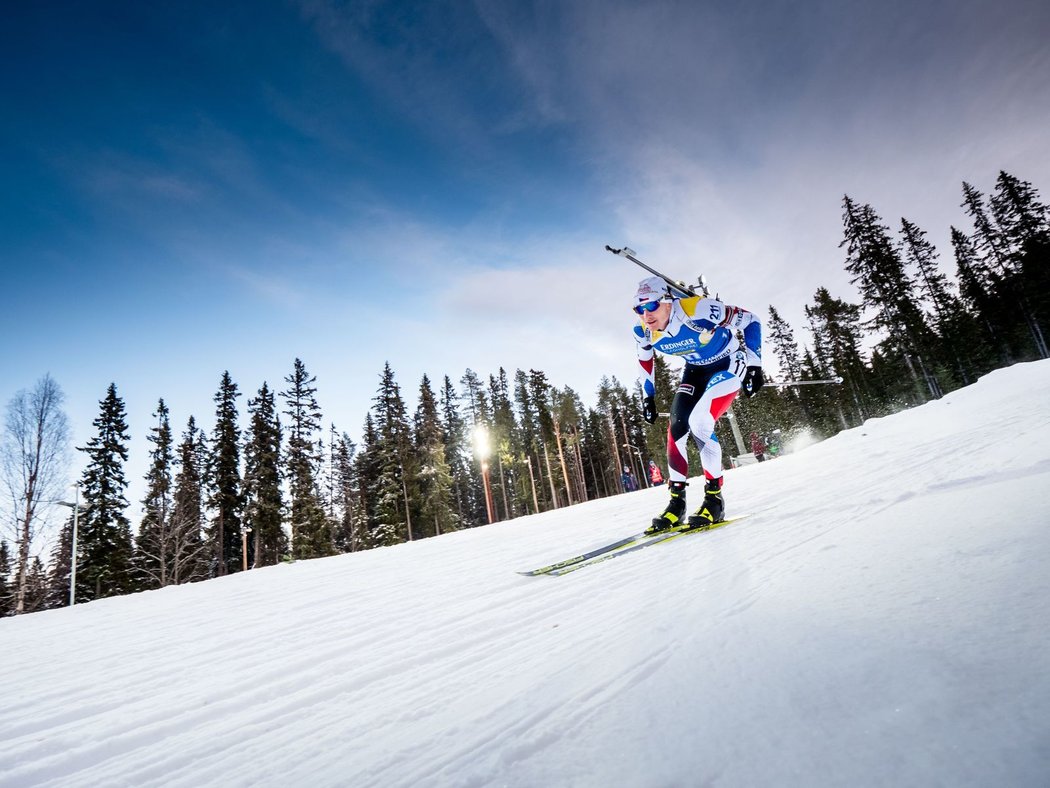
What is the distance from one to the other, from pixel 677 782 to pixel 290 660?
2.02m

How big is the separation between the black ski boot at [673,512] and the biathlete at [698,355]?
0.01m

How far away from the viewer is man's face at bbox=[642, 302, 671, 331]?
4.75 m

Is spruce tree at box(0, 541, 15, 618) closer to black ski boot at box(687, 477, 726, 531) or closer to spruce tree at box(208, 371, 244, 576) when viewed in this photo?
spruce tree at box(208, 371, 244, 576)

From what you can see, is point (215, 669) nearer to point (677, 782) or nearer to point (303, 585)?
point (677, 782)

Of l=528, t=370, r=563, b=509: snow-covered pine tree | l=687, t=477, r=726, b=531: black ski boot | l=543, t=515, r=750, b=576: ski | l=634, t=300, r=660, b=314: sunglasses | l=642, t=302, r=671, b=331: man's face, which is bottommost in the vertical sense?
l=543, t=515, r=750, b=576: ski

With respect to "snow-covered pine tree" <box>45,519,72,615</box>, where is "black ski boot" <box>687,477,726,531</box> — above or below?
below

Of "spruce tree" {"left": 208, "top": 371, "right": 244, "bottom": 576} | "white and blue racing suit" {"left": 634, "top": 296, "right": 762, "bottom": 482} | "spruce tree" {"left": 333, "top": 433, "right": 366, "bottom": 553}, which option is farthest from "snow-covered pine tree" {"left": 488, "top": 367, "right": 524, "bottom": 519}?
"white and blue racing suit" {"left": 634, "top": 296, "right": 762, "bottom": 482}

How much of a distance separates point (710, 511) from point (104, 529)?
121 ft

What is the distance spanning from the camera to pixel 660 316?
15.6 ft

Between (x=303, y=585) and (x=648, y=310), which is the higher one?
(x=648, y=310)

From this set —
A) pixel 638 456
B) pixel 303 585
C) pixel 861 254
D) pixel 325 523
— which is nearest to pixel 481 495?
pixel 638 456

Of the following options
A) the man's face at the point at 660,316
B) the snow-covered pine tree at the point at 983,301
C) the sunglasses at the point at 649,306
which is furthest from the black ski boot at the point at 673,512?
the snow-covered pine tree at the point at 983,301

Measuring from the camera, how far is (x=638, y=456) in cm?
6481

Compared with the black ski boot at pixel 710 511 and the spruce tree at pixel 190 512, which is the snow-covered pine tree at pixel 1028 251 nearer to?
the black ski boot at pixel 710 511
